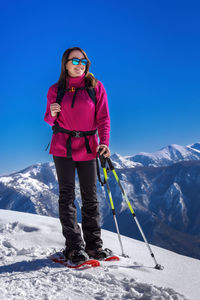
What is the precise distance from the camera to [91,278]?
11.9 ft

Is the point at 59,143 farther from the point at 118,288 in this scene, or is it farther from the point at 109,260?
the point at 118,288

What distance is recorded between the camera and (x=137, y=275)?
3.79 m

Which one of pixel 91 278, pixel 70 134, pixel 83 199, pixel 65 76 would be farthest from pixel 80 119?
pixel 91 278

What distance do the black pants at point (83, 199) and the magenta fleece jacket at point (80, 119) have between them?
0.59 feet

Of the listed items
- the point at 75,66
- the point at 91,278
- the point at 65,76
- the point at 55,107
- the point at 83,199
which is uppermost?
the point at 75,66

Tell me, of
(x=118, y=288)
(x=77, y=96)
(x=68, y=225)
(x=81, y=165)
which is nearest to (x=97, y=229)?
(x=68, y=225)

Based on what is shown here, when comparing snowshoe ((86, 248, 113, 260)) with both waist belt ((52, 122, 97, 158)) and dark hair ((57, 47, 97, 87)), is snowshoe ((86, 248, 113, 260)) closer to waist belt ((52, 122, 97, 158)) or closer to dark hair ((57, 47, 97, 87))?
waist belt ((52, 122, 97, 158))

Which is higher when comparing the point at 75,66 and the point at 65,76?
the point at 75,66

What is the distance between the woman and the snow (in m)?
0.70

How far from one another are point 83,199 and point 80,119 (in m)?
1.48

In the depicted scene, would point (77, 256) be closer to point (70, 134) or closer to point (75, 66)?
point (70, 134)

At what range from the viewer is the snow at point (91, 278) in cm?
312

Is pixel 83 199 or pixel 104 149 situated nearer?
pixel 104 149

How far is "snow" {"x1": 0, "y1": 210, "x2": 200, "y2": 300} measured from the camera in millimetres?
3123
